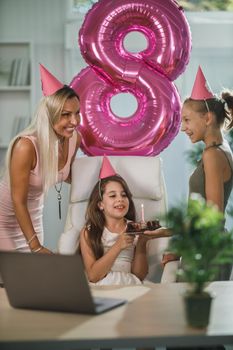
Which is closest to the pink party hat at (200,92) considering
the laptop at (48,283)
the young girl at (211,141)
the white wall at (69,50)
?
the young girl at (211,141)

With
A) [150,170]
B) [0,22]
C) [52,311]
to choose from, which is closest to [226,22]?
[0,22]

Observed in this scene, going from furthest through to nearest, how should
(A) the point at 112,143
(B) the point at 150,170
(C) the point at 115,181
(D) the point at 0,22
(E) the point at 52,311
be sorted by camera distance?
(D) the point at 0,22, (A) the point at 112,143, (B) the point at 150,170, (C) the point at 115,181, (E) the point at 52,311

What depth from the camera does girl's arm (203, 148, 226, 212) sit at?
2.78m

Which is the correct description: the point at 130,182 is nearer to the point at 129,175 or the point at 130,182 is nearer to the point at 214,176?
the point at 129,175

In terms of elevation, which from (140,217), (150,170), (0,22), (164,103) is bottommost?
(140,217)

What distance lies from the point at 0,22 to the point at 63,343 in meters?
4.06

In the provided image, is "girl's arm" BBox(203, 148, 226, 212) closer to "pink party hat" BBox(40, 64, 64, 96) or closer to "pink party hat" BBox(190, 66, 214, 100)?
"pink party hat" BBox(190, 66, 214, 100)

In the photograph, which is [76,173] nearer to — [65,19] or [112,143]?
[112,143]

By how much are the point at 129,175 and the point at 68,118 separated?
42 centimetres

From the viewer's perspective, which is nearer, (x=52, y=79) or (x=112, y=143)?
(x=52, y=79)

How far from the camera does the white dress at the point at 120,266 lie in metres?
2.92

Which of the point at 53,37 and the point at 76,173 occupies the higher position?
the point at 53,37

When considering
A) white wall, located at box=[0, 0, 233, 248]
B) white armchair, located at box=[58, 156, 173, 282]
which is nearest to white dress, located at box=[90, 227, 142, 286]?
white armchair, located at box=[58, 156, 173, 282]

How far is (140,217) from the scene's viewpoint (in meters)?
3.21
